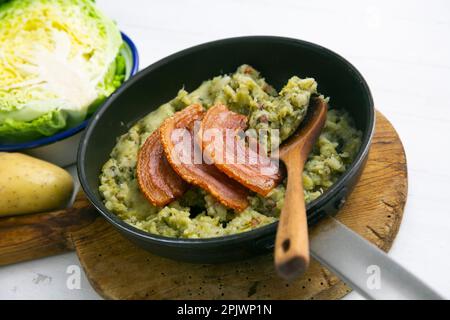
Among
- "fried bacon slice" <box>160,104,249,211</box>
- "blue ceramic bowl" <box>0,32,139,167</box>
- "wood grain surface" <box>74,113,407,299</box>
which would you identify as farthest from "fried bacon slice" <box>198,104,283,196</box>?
"blue ceramic bowl" <box>0,32,139,167</box>

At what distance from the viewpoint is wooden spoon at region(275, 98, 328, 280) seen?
5.16 feet

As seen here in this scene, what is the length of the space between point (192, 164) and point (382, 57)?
1.43 m

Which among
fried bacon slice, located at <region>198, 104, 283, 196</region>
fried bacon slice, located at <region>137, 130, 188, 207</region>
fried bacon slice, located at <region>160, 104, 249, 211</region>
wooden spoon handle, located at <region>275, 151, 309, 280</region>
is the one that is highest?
wooden spoon handle, located at <region>275, 151, 309, 280</region>

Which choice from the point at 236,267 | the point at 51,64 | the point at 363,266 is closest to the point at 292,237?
the point at 363,266

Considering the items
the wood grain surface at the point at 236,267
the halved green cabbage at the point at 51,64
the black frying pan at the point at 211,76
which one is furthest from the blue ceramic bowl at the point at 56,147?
the wood grain surface at the point at 236,267

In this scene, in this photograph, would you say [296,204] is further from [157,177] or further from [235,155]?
[157,177]

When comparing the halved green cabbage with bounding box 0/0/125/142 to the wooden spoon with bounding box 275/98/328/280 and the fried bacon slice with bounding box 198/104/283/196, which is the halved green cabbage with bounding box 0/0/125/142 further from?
the wooden spoon with bounding box 275/98/328/280

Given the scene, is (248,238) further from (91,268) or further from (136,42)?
(136,42)

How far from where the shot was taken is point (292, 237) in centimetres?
164

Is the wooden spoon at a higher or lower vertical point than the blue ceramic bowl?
higher

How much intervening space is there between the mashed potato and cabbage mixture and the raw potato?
0.23 metres

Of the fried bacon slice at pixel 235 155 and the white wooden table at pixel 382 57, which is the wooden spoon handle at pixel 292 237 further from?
the white wooden table at pixel 382 57
